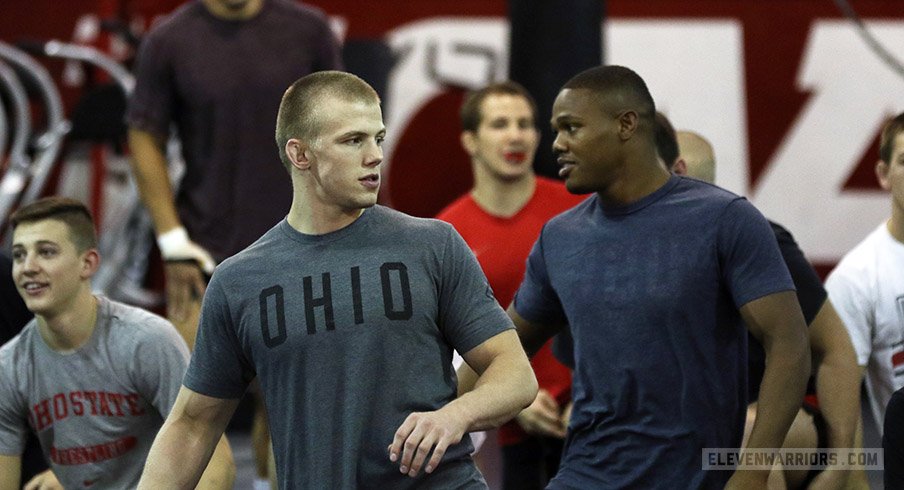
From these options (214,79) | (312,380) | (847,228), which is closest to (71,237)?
(214,79)

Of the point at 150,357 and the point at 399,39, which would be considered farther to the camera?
the point at 399,39

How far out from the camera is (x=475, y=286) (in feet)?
11.8

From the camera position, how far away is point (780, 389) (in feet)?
12.7

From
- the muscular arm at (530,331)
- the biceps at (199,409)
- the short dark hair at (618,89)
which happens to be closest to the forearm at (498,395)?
the biceps at (199,409)

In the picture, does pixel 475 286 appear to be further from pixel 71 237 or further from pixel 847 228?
pixel 847 228

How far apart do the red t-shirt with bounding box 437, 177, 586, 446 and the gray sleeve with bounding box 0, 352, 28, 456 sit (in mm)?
1760

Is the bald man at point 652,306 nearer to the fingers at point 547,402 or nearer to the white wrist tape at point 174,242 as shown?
the fingers at point 547,402

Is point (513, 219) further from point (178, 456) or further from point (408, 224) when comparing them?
point (178, 456)

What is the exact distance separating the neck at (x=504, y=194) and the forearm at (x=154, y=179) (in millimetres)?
1150

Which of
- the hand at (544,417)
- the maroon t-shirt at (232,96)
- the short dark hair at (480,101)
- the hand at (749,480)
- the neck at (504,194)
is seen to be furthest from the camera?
the short dark hair at (480,101)

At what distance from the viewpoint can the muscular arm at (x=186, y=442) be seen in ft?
12.0

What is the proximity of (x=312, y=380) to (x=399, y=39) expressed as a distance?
491 cm

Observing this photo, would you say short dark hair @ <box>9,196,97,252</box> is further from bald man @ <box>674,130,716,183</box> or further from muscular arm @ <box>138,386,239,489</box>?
bald man @ <box>674,130,716,183</box>

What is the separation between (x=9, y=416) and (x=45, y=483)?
0.24 m
